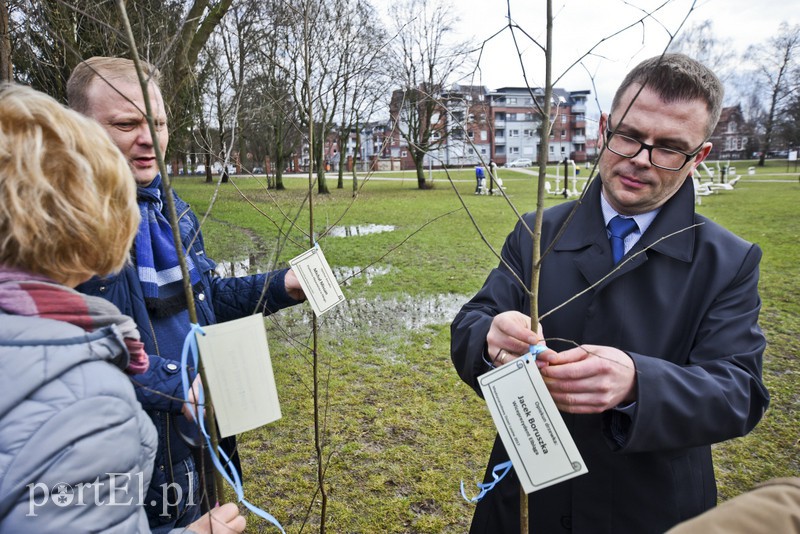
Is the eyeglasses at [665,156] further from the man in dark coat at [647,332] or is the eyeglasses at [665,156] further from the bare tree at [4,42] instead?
the bare tree at [4,42]

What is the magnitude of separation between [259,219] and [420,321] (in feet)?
32.6

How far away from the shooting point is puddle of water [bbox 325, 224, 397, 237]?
11.8 meters

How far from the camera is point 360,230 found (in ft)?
40.5

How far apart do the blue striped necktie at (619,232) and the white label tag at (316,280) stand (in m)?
0.91

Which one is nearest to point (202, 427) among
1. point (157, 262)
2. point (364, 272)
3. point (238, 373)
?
point (238, 373)

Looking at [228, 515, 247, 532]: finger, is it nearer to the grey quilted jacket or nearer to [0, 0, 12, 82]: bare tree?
the grey quilted jacket

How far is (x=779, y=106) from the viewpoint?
40812 mm

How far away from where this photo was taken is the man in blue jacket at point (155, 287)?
4.68 ft

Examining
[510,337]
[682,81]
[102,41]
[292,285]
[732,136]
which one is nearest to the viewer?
[510,337]

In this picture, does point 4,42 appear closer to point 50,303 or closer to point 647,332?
point 50,303

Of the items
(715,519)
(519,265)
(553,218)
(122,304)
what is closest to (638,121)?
(553,218)

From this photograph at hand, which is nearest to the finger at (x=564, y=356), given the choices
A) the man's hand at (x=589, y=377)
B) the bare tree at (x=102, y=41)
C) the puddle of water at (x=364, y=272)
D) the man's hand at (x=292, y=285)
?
the man's hand at (x=589, y=377)

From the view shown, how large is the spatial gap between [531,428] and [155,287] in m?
1.16

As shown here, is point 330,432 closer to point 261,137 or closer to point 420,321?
point 420,321
